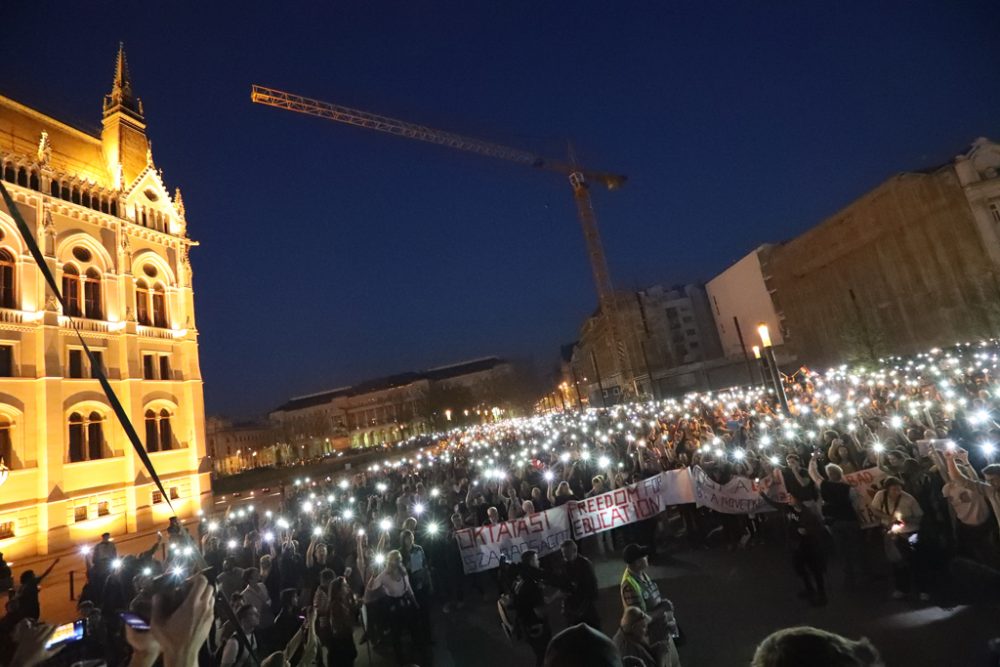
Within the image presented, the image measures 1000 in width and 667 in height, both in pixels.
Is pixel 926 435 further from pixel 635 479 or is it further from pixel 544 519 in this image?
pixel 544 519

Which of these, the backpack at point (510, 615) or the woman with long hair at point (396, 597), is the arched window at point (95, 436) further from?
the backpack at point (510, 615)

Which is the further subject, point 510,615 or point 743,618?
point 743,618

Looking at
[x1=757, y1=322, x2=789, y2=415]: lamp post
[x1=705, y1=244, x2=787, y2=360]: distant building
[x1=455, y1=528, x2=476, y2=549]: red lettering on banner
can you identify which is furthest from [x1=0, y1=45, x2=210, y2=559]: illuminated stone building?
[x1=705, y1=244, x2=787, y2=360]: distant building

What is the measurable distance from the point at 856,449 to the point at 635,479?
471 cm

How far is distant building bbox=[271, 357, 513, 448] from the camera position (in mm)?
83500

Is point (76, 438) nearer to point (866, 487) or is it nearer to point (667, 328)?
point (866, 487)

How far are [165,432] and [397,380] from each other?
4266 inches

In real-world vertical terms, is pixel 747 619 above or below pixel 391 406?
below

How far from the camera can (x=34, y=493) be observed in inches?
843

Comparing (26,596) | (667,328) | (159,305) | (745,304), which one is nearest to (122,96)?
(159,305)

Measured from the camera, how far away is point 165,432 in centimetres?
2778

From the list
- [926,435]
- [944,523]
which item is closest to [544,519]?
[944,523]

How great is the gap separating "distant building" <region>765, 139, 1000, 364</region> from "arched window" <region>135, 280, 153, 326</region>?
170 feet

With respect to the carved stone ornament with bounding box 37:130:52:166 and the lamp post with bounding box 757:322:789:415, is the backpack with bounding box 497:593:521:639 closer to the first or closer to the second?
the lamp post with bounding box 757:322:789:415
